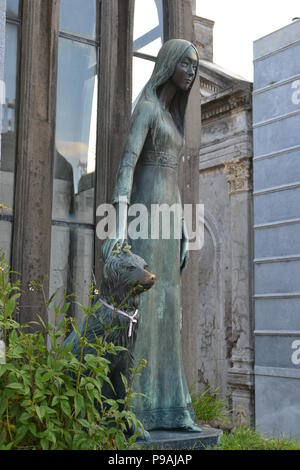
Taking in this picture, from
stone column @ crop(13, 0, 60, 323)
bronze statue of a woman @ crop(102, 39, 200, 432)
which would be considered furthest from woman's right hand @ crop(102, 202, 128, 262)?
stone column @ crop(13, 0, 60, 323)

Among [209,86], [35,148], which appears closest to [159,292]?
[35,148]

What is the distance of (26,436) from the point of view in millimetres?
2750

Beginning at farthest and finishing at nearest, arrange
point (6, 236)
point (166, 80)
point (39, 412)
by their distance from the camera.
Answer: point (6, 236), point (166, 80), point (39, 412)

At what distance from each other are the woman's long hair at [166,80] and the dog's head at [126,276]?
3.16 ft

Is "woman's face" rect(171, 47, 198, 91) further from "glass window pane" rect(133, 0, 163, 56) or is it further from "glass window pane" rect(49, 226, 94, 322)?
"glass window pane" rect(133, 0, 163, 56)

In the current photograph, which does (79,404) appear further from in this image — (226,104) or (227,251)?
(226,104)

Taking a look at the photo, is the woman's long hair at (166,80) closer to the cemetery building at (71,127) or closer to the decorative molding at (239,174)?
the cemetery building at (71,127)

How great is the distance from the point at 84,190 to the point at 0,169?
0.85m

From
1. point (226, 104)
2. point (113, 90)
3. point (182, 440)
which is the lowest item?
point (182, 440)

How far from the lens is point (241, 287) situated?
1314cm

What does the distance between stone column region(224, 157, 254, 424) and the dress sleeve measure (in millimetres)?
9406

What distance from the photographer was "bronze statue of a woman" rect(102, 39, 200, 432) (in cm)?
369

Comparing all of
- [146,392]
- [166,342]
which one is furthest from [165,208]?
[146,392]

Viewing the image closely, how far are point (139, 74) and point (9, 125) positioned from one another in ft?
5.35
